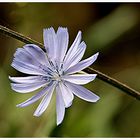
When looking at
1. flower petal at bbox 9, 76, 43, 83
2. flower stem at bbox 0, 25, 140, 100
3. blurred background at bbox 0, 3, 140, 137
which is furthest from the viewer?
blurred background at bbox 0, 3, 140, 137

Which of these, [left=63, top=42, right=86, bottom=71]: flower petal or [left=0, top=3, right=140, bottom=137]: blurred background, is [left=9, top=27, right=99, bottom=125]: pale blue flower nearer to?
[left=63, top=42, right=86, bottom=71]: flower petal

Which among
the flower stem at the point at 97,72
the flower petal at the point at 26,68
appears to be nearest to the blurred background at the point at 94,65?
the flower petal at the point at 26,68

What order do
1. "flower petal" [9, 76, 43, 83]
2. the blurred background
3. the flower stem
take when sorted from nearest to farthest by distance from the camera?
the flower stem < "flower petal" [9, 76, 43, 83] < the blurred background

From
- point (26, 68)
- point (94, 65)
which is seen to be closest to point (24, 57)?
point (26, 68)

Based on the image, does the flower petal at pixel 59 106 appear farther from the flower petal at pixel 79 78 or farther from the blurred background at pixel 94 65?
the blurred background at pixel 94 65

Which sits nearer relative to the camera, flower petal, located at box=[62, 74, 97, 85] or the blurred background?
flower petal, located at box=[62, 74, 97, 85]

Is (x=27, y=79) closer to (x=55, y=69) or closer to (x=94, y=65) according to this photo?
(x=55, y=69)

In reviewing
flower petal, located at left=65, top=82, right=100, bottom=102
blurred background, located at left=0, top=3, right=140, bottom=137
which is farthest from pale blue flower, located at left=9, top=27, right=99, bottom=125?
blurred background, located at left=0, top=3, right=140, bottom=137
